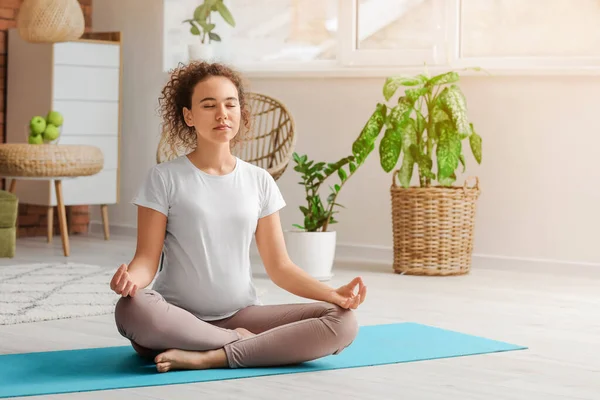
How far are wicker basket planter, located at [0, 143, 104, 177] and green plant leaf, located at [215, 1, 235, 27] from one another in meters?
1.13

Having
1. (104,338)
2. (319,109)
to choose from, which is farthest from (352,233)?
(104,338)

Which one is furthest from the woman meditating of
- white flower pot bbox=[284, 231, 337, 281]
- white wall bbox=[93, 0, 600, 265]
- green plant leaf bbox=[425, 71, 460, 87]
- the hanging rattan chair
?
white wall bbox=[93, 0, 600, 265]

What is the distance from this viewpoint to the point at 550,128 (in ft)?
14.4

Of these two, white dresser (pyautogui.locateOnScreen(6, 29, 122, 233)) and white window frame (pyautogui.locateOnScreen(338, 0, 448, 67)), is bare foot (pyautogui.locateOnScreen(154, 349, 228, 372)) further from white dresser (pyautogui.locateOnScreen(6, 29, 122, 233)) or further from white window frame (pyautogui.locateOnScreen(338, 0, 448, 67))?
white dresser (pyautogui.locateOnScreen(6, 29, 122, 233))

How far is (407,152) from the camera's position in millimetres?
4270

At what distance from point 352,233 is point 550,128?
1095mm

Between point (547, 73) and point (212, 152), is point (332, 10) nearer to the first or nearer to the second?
point (547, 73)

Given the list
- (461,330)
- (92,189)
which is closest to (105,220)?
(92,189)

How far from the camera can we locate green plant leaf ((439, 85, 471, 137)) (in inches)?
163

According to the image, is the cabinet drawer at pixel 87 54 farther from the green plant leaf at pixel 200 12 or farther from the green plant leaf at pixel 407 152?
the green plant leaf at pixel 407 152

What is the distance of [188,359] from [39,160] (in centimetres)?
250

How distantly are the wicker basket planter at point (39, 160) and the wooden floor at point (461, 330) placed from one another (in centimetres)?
→ 39

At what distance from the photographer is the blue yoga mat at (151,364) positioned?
207 cm

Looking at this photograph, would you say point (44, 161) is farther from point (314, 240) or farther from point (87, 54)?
point (314, 240)
